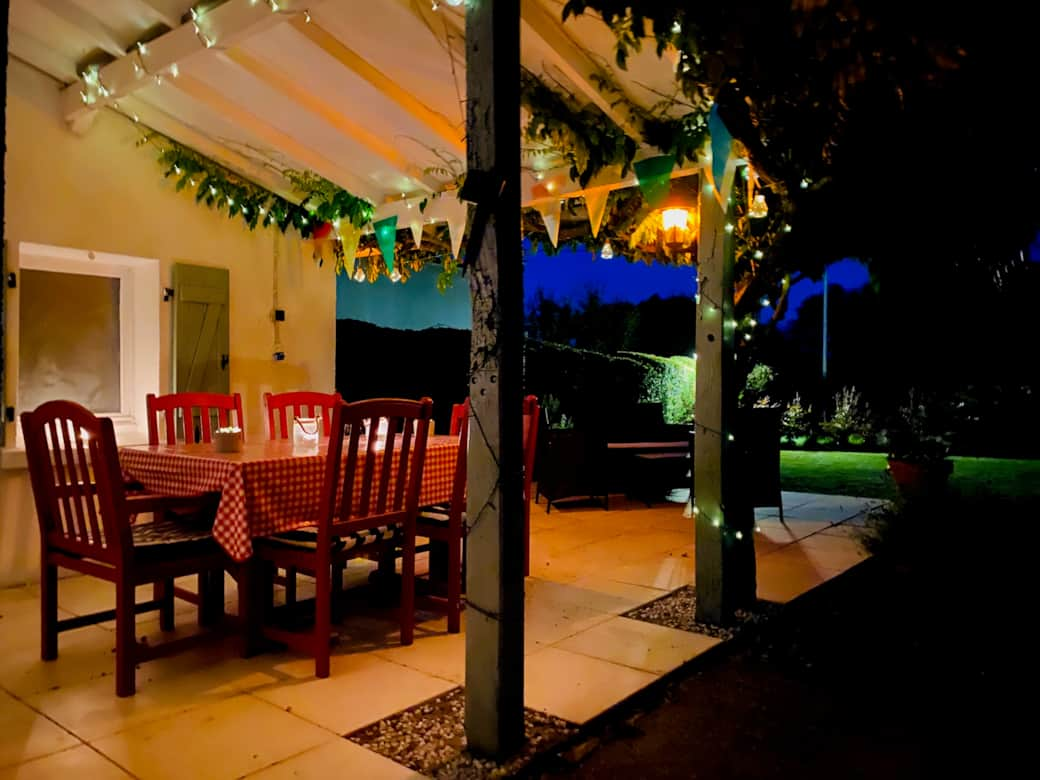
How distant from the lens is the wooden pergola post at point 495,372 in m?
2.24

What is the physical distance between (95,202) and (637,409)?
193 inches

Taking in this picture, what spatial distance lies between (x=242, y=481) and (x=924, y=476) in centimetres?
548

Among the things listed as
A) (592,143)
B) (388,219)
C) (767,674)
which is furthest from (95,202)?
(767,674)

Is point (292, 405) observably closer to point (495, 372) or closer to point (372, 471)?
point (372, 471)

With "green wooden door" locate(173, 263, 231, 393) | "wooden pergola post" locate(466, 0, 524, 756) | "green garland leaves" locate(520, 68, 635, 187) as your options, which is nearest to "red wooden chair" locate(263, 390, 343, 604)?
"green wooden door" locate(173, 263, 231, 393)

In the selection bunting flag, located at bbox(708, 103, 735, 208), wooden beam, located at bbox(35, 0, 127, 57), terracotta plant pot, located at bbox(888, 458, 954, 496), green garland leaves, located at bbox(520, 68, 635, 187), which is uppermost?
wooden beam, located at bbox(35, 0, 127, 57)

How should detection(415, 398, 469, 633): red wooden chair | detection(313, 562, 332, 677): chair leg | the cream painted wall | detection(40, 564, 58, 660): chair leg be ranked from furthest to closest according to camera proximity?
the cream painted wall
detection(415, 398, 469, 633): red wooden chair
detection(40, 564, 58, 660): chair leg
detection(313, 562, 332, 677): chair leg

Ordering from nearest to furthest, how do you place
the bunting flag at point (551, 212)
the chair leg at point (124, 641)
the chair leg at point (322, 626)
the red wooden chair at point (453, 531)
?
the chair leg at point (124, 641) < the chair leg at point (322, 626) < the red wooden chair at point (453, 531) < the bunting flag at point (551, 212)

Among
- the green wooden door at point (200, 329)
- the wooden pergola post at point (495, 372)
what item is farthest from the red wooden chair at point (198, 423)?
the wooden pergola post at point (495, 372)

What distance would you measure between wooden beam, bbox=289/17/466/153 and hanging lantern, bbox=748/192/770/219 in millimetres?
1608

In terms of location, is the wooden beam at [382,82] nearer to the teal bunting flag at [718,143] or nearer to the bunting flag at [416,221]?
the bunting flag at [416,221]

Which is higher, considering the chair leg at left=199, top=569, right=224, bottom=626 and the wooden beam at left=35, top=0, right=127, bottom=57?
the wooden beam at left=35, top=0, right=127, bottom=57

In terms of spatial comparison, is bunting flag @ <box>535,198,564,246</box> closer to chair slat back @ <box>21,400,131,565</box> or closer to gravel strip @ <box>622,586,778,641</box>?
gravel strip @ <box>622,586,778,641</box>

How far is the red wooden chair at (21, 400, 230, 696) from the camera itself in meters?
2.71
